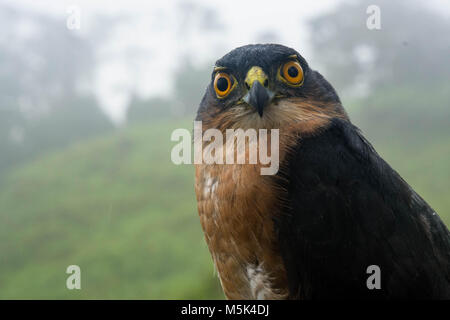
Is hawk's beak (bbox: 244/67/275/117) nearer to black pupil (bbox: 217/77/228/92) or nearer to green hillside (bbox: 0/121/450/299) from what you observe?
black pupil (bbox: 217/77/228/92)

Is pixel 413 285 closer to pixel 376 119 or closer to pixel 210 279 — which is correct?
pixel 210 279

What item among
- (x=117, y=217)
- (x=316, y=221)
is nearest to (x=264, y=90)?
(x=316, y=221)

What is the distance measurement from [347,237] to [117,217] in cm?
484

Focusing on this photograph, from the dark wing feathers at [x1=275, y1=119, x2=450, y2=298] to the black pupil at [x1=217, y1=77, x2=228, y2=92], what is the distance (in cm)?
59

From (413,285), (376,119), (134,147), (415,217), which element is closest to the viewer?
(413,285)

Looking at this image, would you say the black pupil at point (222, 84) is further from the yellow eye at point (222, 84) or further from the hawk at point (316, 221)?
the hawk at point (316, 221)

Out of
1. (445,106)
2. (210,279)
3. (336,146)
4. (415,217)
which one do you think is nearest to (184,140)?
(336,146)

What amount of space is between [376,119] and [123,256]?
3.92 m

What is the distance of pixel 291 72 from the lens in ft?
6.38

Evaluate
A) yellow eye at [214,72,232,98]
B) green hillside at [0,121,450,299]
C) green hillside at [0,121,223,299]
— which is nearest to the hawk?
yellow eye at [214,72,232,98]

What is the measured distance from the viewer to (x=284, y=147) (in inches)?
70.2

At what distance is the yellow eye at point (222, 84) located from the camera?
2006 mm

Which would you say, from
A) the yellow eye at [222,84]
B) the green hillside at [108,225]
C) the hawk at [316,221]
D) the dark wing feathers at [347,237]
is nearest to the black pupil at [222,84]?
the yellow eye at [222,84]

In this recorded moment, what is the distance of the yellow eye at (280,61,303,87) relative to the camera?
1943 millimetres
